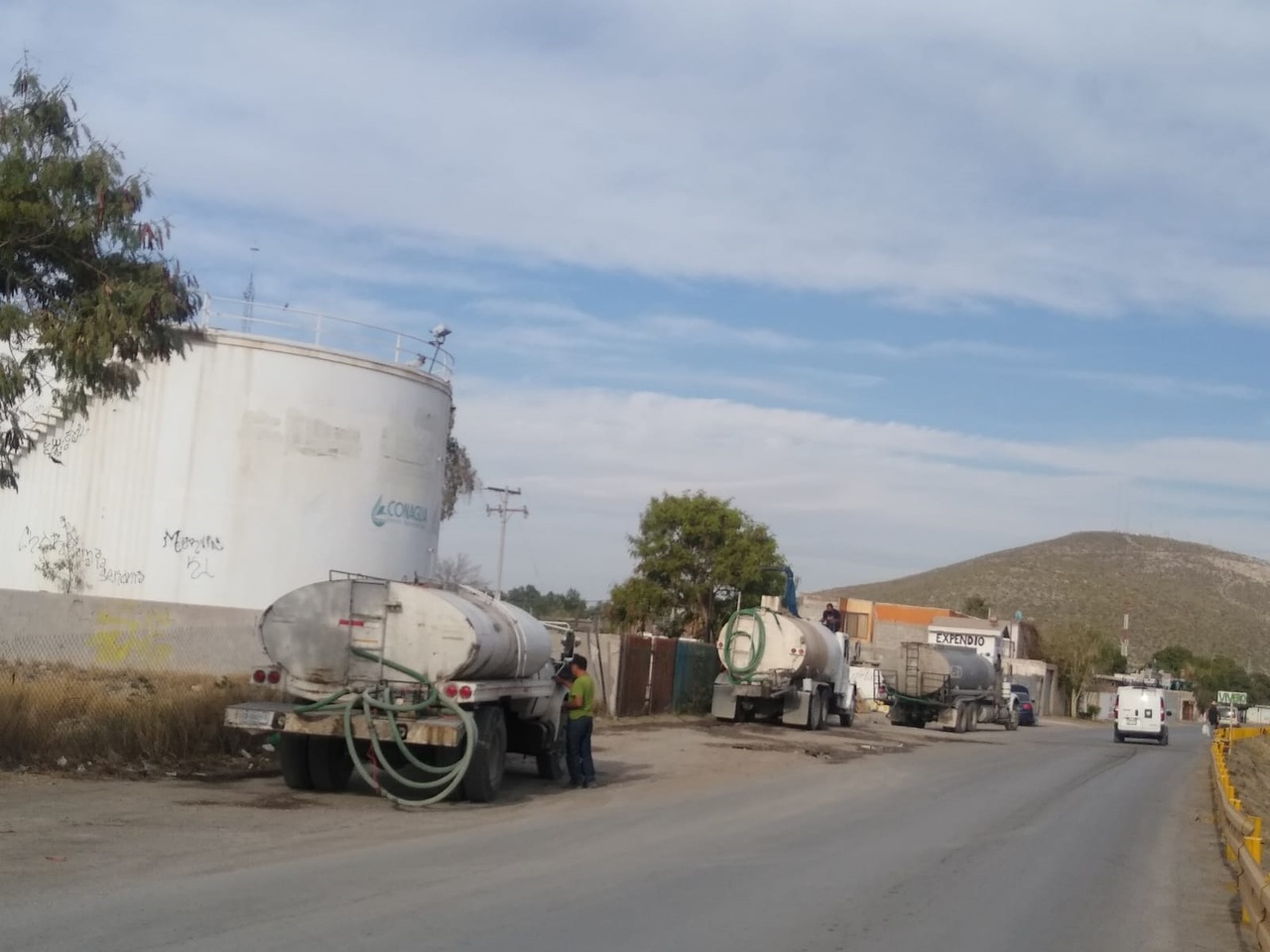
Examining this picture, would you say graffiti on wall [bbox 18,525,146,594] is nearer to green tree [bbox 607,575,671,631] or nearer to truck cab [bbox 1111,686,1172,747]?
green tree [bbox 607,575,671,631]

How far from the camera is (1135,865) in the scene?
1337 centimetres

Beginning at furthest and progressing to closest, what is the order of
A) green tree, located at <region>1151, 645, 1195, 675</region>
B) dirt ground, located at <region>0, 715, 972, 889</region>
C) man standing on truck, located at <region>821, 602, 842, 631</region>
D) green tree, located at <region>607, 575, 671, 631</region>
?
green tree, located at <region>1151, 645, 1195, 675</region> → green tree, located at <region>607, 575, 671, 631</region> → man standing on truck, located at <region>821, 602, 842, 631</region> → dirt ground, located at <region>0, 715, 972, 889</region>

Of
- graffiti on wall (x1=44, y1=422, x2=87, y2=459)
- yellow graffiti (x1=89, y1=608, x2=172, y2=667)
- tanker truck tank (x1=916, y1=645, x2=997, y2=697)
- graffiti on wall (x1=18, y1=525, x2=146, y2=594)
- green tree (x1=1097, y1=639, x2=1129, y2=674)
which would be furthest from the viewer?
green tree (x1=1097, y1=639, x2=1129, y2=674)

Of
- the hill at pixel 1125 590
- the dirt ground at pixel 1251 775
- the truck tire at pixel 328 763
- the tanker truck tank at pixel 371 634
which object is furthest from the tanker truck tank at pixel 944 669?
the hill at pixel 1125 590

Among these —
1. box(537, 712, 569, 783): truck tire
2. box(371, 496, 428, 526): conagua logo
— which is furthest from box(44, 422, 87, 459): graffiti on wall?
box(537, 712, 569, 783): truck tire

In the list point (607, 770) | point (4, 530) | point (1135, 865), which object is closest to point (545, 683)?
point (607, 770)

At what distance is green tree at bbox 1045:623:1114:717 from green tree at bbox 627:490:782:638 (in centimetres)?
4524

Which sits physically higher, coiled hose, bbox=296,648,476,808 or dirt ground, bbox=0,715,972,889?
coiled hose, bbox=296,648,476,808

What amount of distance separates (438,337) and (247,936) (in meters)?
29.7

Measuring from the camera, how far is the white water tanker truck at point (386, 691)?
14.3m

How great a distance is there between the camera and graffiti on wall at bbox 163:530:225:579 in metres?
32.9

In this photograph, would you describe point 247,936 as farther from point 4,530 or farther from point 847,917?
point 4,530

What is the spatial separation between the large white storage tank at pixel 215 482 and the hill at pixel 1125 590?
318ft

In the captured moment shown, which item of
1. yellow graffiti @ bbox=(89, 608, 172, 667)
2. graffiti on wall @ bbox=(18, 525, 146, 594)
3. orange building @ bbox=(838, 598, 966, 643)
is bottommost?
yellow graffiti @ bbox=(89, 608, 172, 667)
